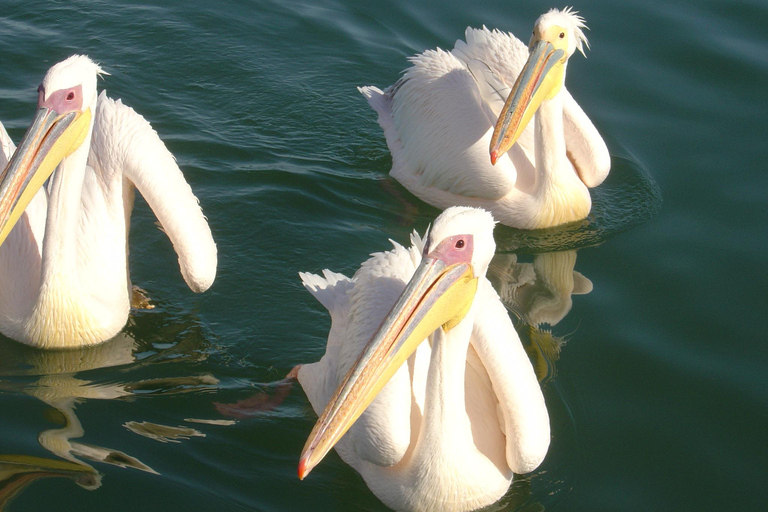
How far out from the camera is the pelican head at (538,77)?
19.5 ft

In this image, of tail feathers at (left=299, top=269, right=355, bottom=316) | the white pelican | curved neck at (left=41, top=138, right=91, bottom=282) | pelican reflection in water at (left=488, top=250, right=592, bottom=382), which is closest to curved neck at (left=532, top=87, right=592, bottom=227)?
pelican reflection in water at (left=488, top=250, right=592, bottom=382)

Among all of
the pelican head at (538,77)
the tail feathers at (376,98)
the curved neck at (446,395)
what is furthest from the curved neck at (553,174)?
the curved neck at (446,395)

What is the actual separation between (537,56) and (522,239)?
118cm

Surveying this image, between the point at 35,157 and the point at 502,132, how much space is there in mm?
2765

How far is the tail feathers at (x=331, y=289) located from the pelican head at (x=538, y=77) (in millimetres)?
1522

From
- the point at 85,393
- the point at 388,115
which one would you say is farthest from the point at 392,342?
the point at 388,115

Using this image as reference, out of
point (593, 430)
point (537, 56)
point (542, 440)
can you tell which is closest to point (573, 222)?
point (537, 56)

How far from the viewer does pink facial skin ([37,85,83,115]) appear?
4480mm

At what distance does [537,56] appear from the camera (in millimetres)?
6098

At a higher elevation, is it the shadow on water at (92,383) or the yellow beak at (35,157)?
the yellow beak at (35,157)

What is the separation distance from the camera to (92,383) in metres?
4.70

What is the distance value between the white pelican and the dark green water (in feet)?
0.90

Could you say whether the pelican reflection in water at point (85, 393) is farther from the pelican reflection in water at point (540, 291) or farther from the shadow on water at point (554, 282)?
the pelican reflection in water at point (540, 291)

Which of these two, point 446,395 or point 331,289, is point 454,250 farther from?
point 331,289
